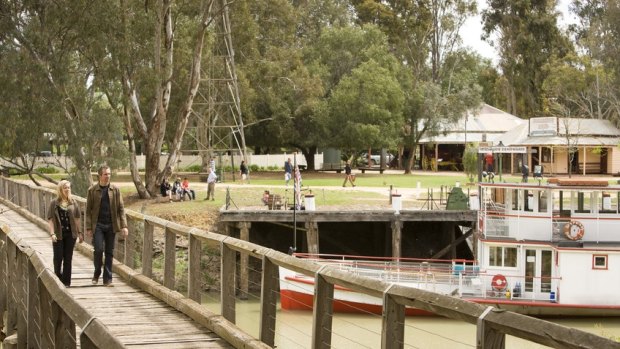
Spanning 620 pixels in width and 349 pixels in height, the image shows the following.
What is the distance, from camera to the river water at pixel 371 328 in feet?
75.5

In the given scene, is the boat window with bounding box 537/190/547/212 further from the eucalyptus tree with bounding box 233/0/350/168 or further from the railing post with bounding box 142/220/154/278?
the eucalyptus tree with bounding box 233/0/350/168

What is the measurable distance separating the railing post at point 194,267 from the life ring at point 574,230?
19618 mm

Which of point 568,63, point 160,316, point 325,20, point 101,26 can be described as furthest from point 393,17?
point 160,316

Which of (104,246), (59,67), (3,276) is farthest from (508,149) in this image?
(3,276)

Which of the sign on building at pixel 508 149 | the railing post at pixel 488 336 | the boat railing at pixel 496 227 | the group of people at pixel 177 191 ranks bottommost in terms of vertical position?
the boat railing at pixel 496 227

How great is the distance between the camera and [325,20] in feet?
263

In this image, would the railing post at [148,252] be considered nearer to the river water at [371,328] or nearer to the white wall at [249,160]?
the river water at [371,328]

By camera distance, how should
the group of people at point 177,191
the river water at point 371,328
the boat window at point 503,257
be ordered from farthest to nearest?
the group of people at point 177,191
the boat window at point 503,257
the river water at point 371,328

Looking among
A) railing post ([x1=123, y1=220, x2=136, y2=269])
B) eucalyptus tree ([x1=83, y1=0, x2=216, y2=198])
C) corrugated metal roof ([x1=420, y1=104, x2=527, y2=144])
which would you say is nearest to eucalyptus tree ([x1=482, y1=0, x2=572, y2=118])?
corrugated metal roof ([x1=420, y1=104, x2=527, y2=144])

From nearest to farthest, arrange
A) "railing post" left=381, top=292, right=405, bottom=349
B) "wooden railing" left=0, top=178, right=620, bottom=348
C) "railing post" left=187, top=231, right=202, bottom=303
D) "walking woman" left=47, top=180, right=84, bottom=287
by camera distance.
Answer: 1. "wooden railing" left=0, top=178, right=620, bottom=348
2. "railing post" left=381, top=292, right=405, bottom=349
3. "railing post" left=187, top=231, right=202, bottom=303
4. "walking woman" left=47, top=180, right=84, bottom=287

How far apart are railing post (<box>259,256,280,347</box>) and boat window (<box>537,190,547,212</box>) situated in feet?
73.1

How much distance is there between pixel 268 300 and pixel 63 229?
540cm

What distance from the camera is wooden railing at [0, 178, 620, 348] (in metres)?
5.04

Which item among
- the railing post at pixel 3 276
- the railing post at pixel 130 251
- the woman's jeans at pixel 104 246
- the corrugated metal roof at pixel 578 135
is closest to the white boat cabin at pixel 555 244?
the railing post at pixel 130 251
